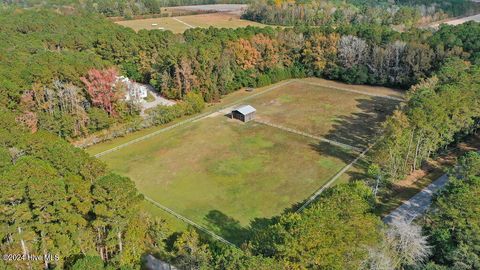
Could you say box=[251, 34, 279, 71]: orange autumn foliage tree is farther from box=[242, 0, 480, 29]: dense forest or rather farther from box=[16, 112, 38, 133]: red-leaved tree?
box=[16, 112, 38, 133]: red-leaved tree

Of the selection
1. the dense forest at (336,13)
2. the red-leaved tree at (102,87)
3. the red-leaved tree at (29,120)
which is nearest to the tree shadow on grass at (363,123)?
the red-leaved tree at (102,87)

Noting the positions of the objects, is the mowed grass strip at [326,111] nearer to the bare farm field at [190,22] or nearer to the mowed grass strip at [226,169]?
the mowed grass strip at [226,169]

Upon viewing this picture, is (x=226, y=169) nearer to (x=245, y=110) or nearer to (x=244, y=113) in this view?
(x=244, y=113)

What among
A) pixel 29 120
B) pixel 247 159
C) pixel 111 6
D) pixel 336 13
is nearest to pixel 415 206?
pixel 247 159

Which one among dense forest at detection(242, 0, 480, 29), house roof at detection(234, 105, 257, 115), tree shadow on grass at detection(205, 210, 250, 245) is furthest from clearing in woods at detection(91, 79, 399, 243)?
dense forest at detection(242, 0, 480, 29)

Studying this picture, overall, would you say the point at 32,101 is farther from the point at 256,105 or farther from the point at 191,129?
the point at 256,105

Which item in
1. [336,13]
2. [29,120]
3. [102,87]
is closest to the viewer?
[29,120]
